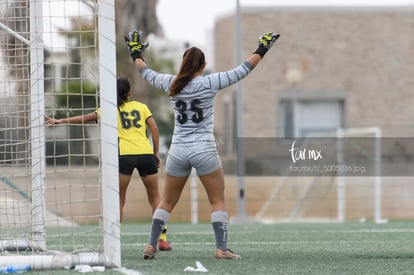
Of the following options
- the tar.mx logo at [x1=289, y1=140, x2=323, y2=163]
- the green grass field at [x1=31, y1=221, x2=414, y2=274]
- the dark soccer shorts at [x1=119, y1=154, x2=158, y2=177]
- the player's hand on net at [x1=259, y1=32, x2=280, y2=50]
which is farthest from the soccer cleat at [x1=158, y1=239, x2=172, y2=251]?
the tar.mx logo at [x1=289, y1=140, x2=323, y2=163]

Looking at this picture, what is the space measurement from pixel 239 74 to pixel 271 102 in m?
24.1

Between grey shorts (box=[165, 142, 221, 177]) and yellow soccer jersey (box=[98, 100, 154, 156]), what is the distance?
4.91ft

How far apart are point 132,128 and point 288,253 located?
2070 mm

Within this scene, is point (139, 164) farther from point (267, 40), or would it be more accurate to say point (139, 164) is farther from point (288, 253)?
point (267, 40)

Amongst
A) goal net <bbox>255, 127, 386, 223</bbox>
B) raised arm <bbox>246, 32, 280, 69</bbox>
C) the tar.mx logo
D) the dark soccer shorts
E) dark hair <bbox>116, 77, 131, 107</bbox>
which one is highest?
raised arm <bbox>246, 32, 280, 69</bbox>

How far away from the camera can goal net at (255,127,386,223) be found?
23.7m

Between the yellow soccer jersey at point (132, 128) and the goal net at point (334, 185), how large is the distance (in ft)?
40.8

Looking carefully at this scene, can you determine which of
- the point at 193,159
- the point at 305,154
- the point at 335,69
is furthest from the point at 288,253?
the point at 335,69

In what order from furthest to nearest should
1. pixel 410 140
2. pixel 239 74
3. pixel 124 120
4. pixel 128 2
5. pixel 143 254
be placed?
pixel 128 2
pixel 410 140
pixel 124 120
pixel 143 254
pixel 239 74

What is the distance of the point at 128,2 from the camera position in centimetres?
3216

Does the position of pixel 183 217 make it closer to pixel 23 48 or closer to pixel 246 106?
pixel 246 106

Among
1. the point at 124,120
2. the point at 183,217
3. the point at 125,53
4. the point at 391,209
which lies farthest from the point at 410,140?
the point at 124,120

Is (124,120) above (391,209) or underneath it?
above

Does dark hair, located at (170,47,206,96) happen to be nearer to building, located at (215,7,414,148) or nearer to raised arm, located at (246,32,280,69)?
raised arm, located at (246,32,280,69)
